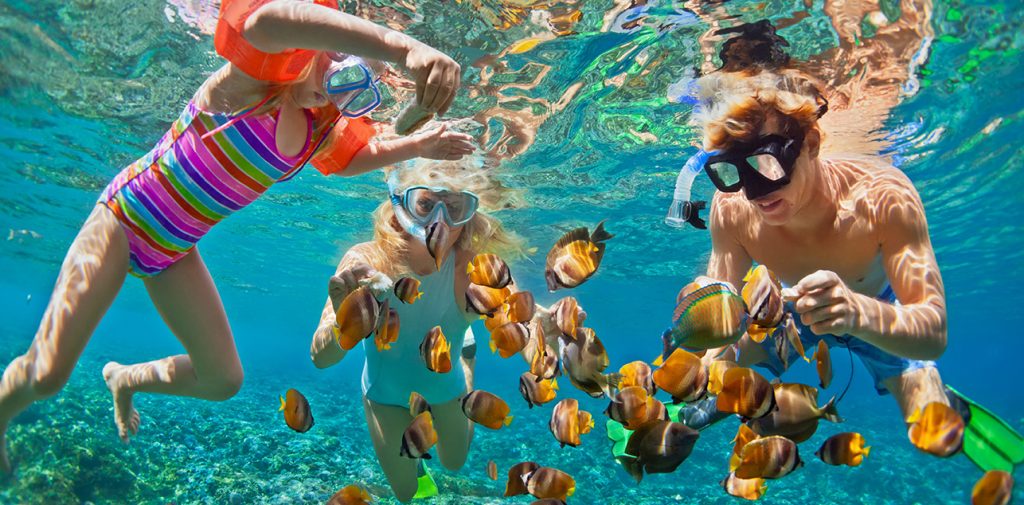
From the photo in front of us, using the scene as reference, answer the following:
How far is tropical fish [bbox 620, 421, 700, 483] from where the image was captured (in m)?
2.83

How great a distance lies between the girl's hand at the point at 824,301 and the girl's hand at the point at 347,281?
288cm

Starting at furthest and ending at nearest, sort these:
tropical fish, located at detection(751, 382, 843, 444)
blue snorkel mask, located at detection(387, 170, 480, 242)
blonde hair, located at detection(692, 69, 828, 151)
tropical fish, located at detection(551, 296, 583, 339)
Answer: blue snorkel mask, located at detection(387, 170, 480, 242) → blonde hair, located at detection(692, 69, 828, 151) → tropical fish, located at detection(551, 296, 583, 339) → tropical fish, located at detection(751, 382, 843, 444)

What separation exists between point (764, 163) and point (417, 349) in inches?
168

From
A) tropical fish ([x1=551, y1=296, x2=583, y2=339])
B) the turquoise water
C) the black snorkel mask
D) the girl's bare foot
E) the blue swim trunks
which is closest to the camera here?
tropical fish ([x1=551, y1=296, x2=583, y2=339])

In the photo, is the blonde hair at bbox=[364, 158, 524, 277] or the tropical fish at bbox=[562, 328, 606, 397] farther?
the blonde hair at bbox=[364, 158, 524, 277]

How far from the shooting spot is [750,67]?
797 centimetres

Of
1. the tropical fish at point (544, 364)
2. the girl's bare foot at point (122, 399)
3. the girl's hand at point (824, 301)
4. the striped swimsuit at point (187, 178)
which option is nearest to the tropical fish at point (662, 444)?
the tropical fish at point (544, 364)

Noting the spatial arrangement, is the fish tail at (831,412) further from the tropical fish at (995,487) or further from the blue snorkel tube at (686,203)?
the blue snorkel tube at (686,203)

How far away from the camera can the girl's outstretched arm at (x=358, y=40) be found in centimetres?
236

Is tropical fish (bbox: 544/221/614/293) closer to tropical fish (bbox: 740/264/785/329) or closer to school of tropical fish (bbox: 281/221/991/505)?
school of tropical fish (bbox: 281/221/991/505)

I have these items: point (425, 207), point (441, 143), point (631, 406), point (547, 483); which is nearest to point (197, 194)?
point (441, 143)

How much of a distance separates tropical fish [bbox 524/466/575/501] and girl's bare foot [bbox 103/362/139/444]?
13.5ft

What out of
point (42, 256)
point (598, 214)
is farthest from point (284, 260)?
point (598, 214)

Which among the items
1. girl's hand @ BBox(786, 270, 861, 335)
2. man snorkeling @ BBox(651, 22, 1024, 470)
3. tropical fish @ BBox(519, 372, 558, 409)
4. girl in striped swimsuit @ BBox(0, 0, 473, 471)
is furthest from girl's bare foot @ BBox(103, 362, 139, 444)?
girl's hand @ BBox(786, 270, 861, 335)
